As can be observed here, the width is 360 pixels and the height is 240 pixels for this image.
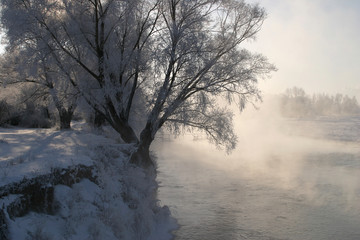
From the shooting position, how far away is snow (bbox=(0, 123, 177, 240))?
5258 mm

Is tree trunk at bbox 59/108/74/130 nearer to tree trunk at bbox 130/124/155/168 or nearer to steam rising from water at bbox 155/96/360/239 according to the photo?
steam rising from water at bbox 155/96/360/239

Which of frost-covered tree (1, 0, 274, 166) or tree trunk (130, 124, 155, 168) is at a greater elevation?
frost-covered tree (1, 0, 274, 166)

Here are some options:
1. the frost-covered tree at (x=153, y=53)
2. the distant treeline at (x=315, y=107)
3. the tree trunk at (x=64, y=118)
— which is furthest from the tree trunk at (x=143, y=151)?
the distant treeline at (x=315, y=107)

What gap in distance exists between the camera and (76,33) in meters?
11.0

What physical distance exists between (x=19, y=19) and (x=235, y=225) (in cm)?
926

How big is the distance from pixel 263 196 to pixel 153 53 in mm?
6778

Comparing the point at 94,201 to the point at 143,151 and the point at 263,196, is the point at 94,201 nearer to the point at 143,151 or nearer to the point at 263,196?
the point at 143,151

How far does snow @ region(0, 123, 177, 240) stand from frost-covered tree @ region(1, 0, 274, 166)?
1.74 m

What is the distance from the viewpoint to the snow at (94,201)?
526 cm

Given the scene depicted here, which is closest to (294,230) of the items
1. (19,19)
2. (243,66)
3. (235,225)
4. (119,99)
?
(235,225)

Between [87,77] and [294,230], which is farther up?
[87,77]

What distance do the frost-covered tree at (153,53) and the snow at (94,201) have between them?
1736mm

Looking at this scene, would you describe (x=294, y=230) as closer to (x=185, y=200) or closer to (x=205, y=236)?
→ (x=205, y=236)

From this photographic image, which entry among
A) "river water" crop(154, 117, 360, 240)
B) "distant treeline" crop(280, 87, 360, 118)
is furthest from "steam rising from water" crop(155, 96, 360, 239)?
"distant treeline" crop(280, 87, 360, 118)
